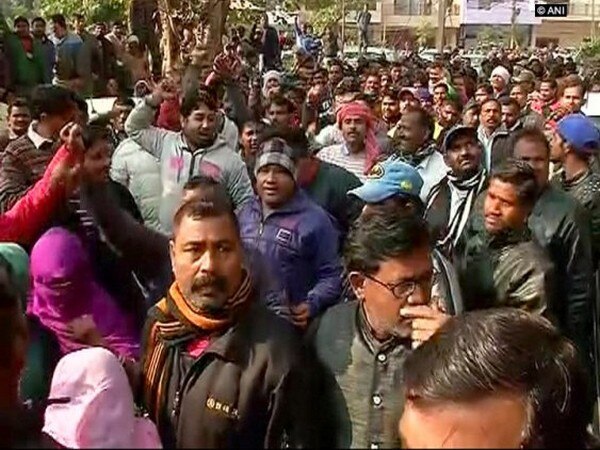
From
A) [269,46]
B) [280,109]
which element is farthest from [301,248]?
[269,46]

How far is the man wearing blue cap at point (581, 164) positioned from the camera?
230 inches

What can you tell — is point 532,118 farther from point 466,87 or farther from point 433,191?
point 466,87

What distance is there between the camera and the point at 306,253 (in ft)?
15.5

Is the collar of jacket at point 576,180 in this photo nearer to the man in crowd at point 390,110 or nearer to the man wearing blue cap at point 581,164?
the man wearing blue cap at point 581,164

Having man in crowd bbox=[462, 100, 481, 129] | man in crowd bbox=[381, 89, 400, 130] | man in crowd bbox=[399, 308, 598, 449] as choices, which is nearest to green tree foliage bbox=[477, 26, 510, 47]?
man in crowd bbox=[381, 89, 400, 130]

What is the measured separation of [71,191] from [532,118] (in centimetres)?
602

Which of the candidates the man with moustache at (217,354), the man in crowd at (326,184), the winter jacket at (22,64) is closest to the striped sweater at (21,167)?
the man in crowd at (326,184)

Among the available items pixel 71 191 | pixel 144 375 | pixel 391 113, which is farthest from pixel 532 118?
pixel 144 375

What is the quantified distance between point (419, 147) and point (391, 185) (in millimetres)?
2317

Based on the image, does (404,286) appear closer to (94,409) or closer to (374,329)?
(374,329)

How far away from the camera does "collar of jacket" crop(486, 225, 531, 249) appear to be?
4.41 metres

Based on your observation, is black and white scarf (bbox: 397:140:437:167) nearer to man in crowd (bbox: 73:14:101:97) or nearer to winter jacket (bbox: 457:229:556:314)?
winter jacket (bbox: 457:229:556:314)

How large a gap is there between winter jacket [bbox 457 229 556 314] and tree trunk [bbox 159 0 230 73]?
27.1 ft

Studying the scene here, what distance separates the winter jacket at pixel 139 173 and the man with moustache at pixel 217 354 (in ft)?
9.71
